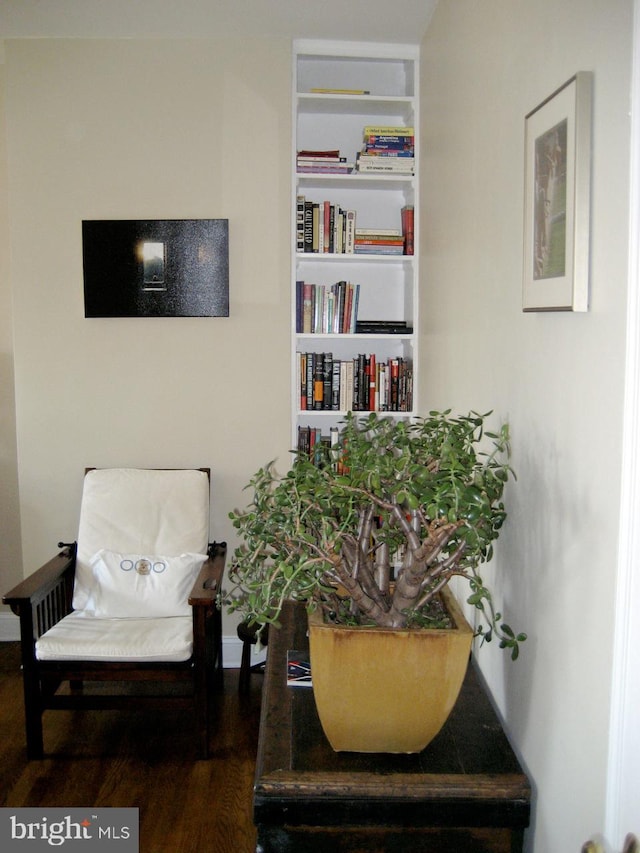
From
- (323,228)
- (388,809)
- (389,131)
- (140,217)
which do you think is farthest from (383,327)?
(388,809)

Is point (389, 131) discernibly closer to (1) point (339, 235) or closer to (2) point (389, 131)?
(2) point (389, 131)

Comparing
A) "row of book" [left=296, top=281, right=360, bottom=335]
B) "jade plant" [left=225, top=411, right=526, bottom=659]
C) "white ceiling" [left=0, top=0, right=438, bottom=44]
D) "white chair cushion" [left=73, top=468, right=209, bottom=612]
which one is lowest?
"white chair cushion" [left=73, top=468, right=209, bottom=612]

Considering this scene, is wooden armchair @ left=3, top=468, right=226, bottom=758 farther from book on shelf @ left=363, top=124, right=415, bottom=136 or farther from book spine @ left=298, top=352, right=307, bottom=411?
book on shelf @ left=363, top=124, right=415, bottom=136

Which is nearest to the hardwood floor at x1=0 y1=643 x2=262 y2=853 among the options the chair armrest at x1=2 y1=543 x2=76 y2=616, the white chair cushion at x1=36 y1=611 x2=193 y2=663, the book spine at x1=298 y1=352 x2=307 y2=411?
the white chair cushion at x1=36 y1=611 x2=193 y2=663

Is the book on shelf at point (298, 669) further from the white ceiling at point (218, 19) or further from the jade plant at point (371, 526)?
the white ceiling at point (218, 19)

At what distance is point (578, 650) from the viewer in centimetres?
143

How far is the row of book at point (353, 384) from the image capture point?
3.48m

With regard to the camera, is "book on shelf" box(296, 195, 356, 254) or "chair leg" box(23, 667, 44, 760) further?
"book on shelf" box(296, 195, 356, 254)

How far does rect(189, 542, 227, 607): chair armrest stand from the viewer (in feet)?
9.20

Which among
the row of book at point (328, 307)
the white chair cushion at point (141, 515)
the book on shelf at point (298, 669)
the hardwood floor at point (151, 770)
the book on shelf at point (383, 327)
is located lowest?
the hardwood floor at point (151, 770)

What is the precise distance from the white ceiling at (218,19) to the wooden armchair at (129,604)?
1.81 metres

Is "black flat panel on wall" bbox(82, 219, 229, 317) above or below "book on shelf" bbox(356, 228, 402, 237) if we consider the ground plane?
below

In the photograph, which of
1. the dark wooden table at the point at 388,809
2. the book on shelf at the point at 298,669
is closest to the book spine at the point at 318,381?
the book on shelf at the point at 298,669

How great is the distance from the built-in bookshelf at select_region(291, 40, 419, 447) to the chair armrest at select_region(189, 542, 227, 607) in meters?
0.59
